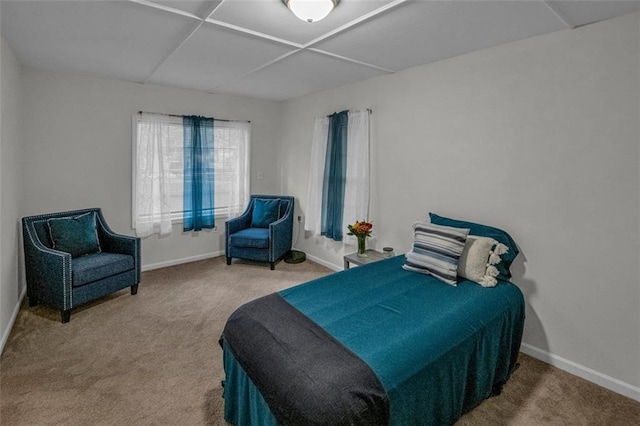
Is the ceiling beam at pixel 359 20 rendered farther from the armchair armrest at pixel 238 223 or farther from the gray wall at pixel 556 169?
the armchair armrest at pixel 238 223

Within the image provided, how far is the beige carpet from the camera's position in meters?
1.95

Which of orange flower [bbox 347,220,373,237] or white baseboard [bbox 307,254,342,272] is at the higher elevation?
orange flower [bbox 347,220,373,237]

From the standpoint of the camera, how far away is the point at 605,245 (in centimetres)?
220

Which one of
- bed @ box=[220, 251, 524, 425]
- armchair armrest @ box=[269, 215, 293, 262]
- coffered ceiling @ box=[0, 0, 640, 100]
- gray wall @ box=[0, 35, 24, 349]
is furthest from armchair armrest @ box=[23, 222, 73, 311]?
armchair armrest @ box=[269, 215, 293, 262]

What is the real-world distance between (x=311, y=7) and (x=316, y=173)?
2.80 m

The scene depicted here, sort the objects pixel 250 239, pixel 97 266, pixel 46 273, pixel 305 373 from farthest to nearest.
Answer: pixel 250 239 → pixel 97 266 → pixel 46 273 → pixel 305 373

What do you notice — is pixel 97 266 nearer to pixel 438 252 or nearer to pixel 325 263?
pixel 325 263

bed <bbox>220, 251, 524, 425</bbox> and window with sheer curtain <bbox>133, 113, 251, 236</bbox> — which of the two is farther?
window with sheer curtain <bbox>133, 113, 251, 236</bbox>

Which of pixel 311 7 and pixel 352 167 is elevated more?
pixel 311 7

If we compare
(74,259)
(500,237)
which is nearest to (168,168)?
(74,259)

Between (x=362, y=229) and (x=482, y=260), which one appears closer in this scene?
(x=482, y=260)

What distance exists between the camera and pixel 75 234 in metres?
3.33

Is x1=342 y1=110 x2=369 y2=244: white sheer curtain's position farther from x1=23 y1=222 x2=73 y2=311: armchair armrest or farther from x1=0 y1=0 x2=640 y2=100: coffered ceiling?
x1=23 y1=222 x2=73 y2=311: armchair armrest

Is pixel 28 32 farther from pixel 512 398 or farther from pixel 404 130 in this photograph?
pixel 512 398
